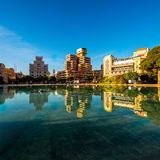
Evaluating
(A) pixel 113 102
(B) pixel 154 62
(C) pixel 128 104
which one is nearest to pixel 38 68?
(B) pixel 154 62

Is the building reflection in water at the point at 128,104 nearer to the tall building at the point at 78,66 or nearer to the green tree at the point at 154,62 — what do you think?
the green tree at the point at 154,62

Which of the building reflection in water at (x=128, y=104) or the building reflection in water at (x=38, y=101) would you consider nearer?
the building reflection in water at (x=128, y=104)

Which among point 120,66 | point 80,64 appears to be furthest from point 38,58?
point 120,66

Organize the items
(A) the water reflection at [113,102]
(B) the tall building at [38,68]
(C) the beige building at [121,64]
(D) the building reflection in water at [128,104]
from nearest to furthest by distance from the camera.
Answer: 1. (A) the water reflection at [113,102]
2. (D) the building reflection in water at [128,104]
3. (C) the beige building at [121,64]
4. (B) the tall building at [38,68]

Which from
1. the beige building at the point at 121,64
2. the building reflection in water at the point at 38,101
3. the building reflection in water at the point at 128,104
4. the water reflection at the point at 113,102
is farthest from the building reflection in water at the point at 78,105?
the beige building at the point at 121,64

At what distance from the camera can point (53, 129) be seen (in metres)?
8.38

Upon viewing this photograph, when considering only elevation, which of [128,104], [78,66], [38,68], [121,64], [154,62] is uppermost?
[78,66]

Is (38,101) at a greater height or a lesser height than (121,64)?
lesser

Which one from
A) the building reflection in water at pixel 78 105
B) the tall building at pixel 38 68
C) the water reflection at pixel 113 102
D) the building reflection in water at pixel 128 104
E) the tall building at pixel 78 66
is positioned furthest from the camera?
the tall building at pixel 38 68

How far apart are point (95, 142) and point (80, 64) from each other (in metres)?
128

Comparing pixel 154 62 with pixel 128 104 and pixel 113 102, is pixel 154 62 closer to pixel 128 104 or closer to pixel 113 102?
pixel 113 102

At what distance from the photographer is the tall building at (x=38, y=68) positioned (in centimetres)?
13525

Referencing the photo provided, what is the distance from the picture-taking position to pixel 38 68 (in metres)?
137

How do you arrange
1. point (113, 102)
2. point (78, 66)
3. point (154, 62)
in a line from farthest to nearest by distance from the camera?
point (78, 66) → point (154, 62) → point (113, 102)
